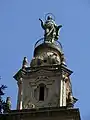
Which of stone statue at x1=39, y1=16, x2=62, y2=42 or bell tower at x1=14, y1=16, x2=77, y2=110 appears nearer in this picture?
bell tower at x1=14, y1=16, x2=77, y2=110

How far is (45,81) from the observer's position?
41.3 metres

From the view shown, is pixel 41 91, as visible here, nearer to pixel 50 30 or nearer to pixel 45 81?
pixel 45 81

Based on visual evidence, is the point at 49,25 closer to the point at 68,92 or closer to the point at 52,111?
the point at 68,92

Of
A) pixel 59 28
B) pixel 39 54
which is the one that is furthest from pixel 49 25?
pixel 39 54

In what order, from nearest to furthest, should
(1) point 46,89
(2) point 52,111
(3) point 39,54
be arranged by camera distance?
(2) point 52,111 < (1) point 46,89 < (3) point 39,54

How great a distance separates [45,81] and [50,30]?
6910 mm

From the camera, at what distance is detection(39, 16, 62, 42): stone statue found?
45.8 metres

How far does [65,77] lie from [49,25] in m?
7.01

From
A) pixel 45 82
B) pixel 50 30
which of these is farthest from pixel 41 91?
pixel 50 30

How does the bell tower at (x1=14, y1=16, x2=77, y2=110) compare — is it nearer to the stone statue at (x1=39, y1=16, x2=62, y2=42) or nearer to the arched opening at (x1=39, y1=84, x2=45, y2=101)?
the arched opening at (x1=39, y1=84, x2=45, y2=101)

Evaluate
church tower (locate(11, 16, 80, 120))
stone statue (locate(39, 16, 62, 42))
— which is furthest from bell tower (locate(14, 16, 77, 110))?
stone statue (locate(39, 16, 62, 42))

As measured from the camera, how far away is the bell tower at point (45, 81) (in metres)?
40.2

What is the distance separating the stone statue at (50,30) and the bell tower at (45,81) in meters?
1.70

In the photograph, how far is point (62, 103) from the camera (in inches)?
1572
